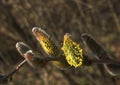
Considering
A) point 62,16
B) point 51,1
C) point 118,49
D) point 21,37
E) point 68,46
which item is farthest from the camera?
point 118,49

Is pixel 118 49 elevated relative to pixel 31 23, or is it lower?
elevated

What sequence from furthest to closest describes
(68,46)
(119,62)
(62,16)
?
(62,16) → (119,62) → (68,46)

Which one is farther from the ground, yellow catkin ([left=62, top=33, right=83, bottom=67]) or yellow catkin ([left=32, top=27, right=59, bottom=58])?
yellow catkin ([left=32, top=27, right=59, bottom=58])

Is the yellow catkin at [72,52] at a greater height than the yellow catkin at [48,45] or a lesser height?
lesser

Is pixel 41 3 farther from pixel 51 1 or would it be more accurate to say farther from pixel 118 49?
pixel 118 49

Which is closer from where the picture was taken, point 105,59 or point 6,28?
point 105,59

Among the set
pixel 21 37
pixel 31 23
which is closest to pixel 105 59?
pixel 21 37

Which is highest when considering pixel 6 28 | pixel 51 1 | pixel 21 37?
pixel 51 1
